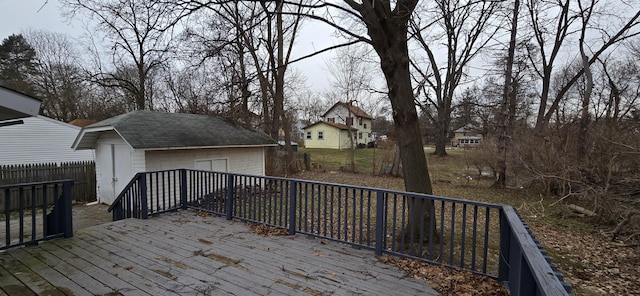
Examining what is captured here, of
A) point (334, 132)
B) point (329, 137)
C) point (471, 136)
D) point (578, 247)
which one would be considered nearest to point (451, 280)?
point (578, 247)

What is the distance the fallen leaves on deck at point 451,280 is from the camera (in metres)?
2.87

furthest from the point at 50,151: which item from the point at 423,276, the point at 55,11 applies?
the point at 423,276

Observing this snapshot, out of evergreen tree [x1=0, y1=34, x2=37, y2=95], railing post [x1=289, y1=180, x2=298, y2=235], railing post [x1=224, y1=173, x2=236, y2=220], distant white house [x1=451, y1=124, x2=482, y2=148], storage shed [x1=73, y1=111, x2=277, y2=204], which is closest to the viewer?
railing post [x1=289, y1=180, x2=298, y2=235]

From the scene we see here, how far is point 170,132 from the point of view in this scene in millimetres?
9570

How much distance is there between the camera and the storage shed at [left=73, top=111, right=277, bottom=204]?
28.4 feet

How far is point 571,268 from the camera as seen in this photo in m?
4.61

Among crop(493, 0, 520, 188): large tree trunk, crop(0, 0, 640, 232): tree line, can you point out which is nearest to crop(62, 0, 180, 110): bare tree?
crop(0, 0, 640, 232): tree line

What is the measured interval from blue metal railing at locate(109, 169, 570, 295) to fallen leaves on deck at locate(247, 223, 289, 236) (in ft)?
0.26

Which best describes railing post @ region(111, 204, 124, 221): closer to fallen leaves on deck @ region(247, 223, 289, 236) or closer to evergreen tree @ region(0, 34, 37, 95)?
fallen leaves on deck @ region(247, 223, 289, 236)

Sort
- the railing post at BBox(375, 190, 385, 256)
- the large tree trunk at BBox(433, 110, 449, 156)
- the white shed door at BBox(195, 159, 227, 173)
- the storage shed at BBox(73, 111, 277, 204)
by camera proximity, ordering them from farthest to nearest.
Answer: the large tree trunk at BBox(433, 110, 449, 156), the white shed door at BBox(195, 159, 227, 173), the storage shed at BBox(73, 111, 277, 204), the railing post at BBox(375, 190, 385, 256)

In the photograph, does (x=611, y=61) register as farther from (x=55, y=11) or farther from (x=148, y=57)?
(x=148, y=57)

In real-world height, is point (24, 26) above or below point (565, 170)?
above

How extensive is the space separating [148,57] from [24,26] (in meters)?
12.7

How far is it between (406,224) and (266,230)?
110 inches
